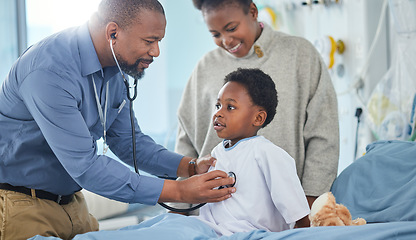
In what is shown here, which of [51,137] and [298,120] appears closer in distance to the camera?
[51,137]

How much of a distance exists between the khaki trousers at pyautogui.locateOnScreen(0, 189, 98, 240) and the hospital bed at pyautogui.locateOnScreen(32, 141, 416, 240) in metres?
0.37

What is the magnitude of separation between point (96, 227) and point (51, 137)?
0.59m

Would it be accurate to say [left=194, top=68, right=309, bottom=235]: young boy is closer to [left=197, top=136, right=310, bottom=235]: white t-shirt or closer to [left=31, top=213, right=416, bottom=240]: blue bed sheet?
[left=197, top=136, right=310, bottom=235]: white t-shirt

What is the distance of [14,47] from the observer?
145 inches

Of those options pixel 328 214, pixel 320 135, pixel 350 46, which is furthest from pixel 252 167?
pixel 350 46

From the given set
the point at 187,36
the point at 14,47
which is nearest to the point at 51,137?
the point at 14,47

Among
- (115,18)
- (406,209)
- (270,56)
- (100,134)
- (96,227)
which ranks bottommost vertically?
(96,227)

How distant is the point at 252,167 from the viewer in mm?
1608

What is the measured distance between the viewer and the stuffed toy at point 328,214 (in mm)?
1395

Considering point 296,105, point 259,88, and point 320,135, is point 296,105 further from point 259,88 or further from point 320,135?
point 259,88

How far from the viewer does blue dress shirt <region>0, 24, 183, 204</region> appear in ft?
5.01

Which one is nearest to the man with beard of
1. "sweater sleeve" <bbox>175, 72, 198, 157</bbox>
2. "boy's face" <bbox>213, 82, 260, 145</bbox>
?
"boy's face" <bbox>213, 82, 260, 145</bbox>

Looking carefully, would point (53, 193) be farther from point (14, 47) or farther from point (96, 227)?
point (14, 47)

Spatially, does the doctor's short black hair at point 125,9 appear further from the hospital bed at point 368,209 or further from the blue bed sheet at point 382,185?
the blue bed sheet at point 382,185
